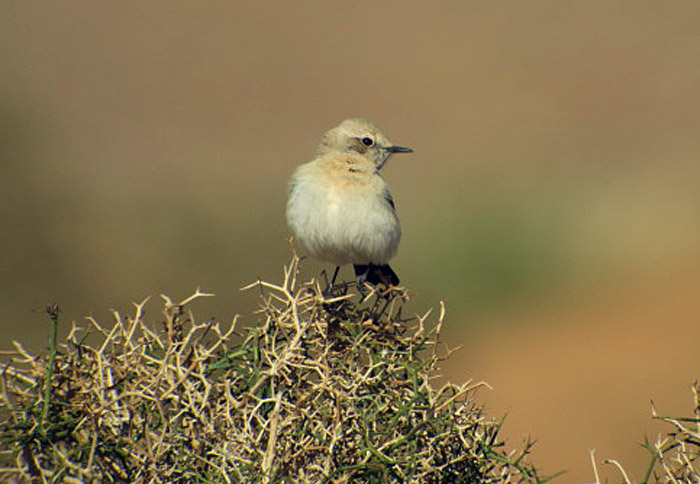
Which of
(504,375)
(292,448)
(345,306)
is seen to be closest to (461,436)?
(292,448)

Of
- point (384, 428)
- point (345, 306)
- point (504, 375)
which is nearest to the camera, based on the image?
point (384, 428)

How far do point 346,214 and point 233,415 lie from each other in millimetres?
3416

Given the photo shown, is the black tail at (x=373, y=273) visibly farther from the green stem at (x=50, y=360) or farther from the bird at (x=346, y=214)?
the green stem at (x=50, y=360)

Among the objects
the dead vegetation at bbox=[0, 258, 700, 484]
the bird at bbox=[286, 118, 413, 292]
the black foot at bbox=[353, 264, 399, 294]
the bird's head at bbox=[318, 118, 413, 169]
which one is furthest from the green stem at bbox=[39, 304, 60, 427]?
the bird's head at bbox=[318, 118, 413, 169]

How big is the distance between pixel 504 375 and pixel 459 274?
2.22 metres

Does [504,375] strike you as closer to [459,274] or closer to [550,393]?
[550,393]

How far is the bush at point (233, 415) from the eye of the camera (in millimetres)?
2389

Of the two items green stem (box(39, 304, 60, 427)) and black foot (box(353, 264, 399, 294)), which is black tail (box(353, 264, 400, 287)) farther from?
green stem (box(39, 304, 60, 427))

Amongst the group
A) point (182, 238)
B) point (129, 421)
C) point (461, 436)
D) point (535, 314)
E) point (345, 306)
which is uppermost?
point (535, 314)

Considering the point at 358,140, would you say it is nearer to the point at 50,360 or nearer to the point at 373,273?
the point at 373,273

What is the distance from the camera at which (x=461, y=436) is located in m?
2.58

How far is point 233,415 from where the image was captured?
8.34ft

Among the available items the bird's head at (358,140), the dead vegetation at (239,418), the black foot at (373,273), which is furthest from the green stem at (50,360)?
the bird's head at (358,140)

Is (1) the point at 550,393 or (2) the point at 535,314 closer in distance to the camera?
(1) the point at 550,393
